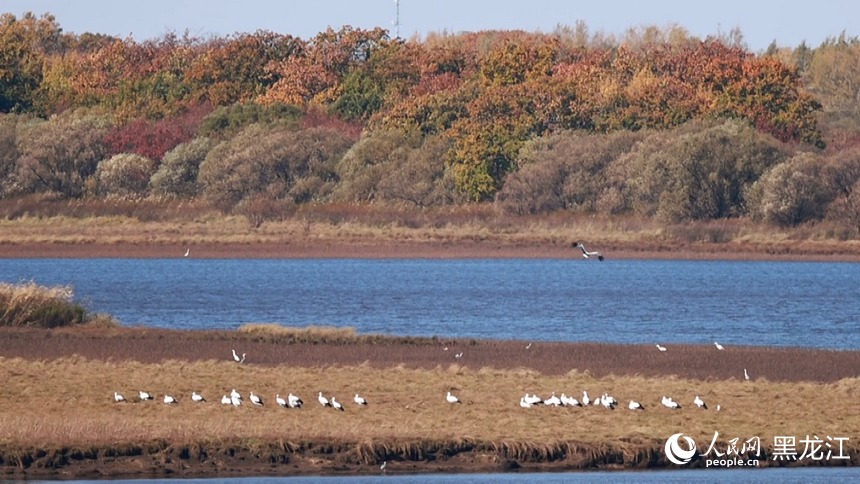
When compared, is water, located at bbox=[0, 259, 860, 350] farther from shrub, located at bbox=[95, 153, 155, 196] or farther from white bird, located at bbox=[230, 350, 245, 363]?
shrub, located at bbox=[95, 153, 155, 196]

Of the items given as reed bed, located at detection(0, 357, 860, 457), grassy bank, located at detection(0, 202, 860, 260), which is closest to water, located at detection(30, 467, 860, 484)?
reed bed, located at detection(0, 357, 860, 457)

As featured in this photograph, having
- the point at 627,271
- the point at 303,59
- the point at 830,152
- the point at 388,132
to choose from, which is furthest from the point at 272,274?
the point at 303,59

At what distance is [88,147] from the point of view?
300 feet

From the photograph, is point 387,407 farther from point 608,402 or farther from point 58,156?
point 58,156

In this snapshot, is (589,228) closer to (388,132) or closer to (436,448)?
(388,132)

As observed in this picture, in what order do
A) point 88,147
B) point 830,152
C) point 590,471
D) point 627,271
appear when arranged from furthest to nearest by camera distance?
point 88,147 < point 830,152 < point 627,271 < point 590,471

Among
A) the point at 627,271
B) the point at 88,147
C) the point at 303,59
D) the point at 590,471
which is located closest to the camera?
the point at 590,471

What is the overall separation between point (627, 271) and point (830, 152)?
21957 millimetres

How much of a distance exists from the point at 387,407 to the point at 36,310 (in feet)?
45.7

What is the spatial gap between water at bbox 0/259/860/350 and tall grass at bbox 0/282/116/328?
3735 mm

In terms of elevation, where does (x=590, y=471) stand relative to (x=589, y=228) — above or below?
above

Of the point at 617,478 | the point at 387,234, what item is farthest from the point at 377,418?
the point at 387,234

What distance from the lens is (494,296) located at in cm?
5294

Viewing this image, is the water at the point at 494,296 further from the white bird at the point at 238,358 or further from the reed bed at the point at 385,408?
the reed bed at the point at 385,408
